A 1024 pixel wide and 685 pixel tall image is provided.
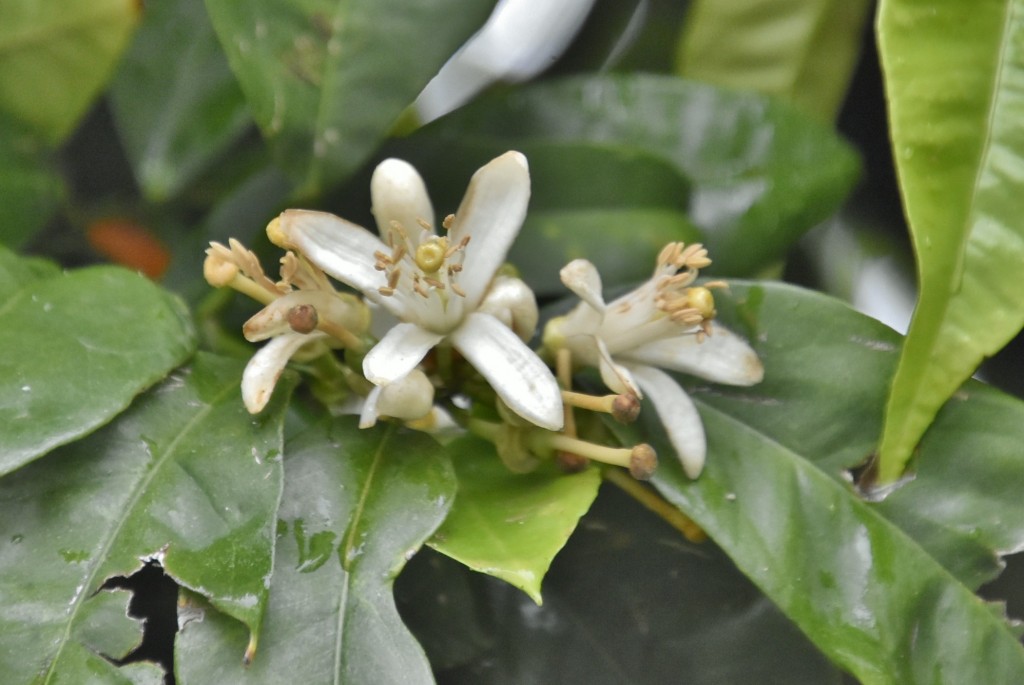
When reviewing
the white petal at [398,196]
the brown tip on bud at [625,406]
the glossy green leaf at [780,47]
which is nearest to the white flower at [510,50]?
the glossy green leaf at [780,47]

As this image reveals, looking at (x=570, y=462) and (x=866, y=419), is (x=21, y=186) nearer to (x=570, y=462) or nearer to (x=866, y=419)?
(x=570, y=462)

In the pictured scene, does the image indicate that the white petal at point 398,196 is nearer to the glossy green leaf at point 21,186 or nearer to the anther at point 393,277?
the anther at point 393,277

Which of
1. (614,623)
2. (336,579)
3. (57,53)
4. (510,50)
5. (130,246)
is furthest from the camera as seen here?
(510,50)

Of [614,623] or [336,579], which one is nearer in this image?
[336,579]

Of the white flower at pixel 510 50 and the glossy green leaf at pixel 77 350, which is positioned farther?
the white flower at pixel 510 50

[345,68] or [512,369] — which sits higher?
[345,68]

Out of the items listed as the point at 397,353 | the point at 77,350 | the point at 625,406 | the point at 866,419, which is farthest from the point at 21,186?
the point at 866,419
